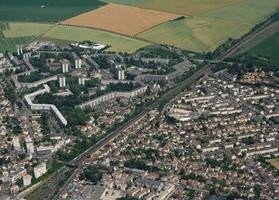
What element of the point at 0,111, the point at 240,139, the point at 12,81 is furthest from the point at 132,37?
the point at 240,139

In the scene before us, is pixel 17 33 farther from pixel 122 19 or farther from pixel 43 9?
pixel 122 19

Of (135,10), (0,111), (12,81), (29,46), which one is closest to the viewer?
(0,111)

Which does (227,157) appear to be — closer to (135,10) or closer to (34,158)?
(34,158)

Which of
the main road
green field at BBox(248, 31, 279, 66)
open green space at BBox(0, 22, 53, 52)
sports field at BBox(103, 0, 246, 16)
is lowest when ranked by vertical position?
the main road

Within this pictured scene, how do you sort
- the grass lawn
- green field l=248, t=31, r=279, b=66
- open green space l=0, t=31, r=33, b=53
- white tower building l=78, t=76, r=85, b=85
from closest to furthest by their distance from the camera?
the grass lawn
white tower building l=78, t=76, r=85, b=85
green field l=248, t=31, r=279, b=66
open green space l=0, t=31, r=33, b=53

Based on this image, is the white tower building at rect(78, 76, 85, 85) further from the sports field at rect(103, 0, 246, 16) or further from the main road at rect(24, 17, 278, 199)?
the sports field at rect(103, 0, 246, 16)

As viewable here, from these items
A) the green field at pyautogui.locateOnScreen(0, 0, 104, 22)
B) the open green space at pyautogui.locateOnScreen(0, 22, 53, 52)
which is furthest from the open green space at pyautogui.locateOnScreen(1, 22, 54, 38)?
the green field at pyautogui.locateOnScreen(0, 0, 104, 22)
